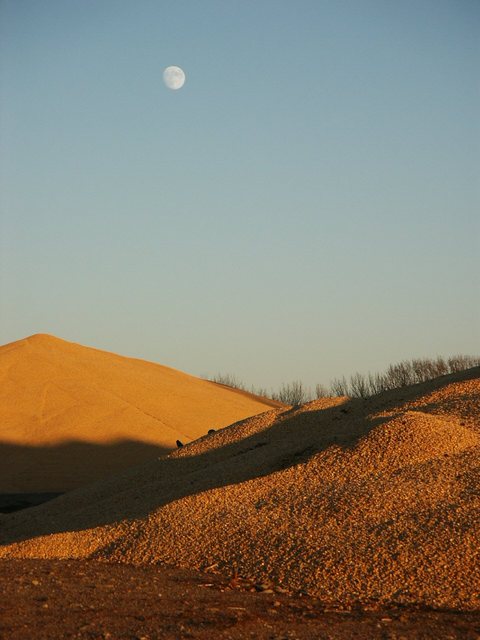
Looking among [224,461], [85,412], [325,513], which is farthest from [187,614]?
[85,412]

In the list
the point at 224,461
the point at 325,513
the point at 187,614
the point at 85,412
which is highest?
the point at 85,412

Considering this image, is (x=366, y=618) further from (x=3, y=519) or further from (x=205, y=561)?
(x=3, y=519)

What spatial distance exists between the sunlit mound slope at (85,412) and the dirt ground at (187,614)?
36.9 ft

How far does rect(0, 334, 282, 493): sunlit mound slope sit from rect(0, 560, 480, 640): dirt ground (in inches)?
442

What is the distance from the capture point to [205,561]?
22.8 ft

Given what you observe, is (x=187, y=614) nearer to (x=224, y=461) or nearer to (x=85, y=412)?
(x=224, y=461)

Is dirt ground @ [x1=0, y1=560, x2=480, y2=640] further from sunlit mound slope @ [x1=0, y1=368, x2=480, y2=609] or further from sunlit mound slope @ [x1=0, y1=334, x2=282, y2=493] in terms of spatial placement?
sunlit mound slope @ [x1=0, y1=334, x2=282, y2=493]

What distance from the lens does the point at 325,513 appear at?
24.1ft

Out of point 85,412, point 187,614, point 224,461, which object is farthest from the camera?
point 85,412

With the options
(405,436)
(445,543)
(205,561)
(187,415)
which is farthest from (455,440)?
(187,415)

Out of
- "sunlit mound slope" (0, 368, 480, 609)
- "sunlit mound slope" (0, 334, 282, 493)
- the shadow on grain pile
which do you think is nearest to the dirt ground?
"sunlit mound slope" (0, 368, 480, 609)

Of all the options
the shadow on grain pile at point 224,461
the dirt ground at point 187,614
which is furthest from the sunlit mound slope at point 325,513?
the dirt ground at point 187,614

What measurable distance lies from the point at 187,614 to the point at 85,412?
17.1 metres

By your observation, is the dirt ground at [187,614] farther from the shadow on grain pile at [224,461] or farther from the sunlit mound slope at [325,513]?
the shadow on grain pile at [224,461]
